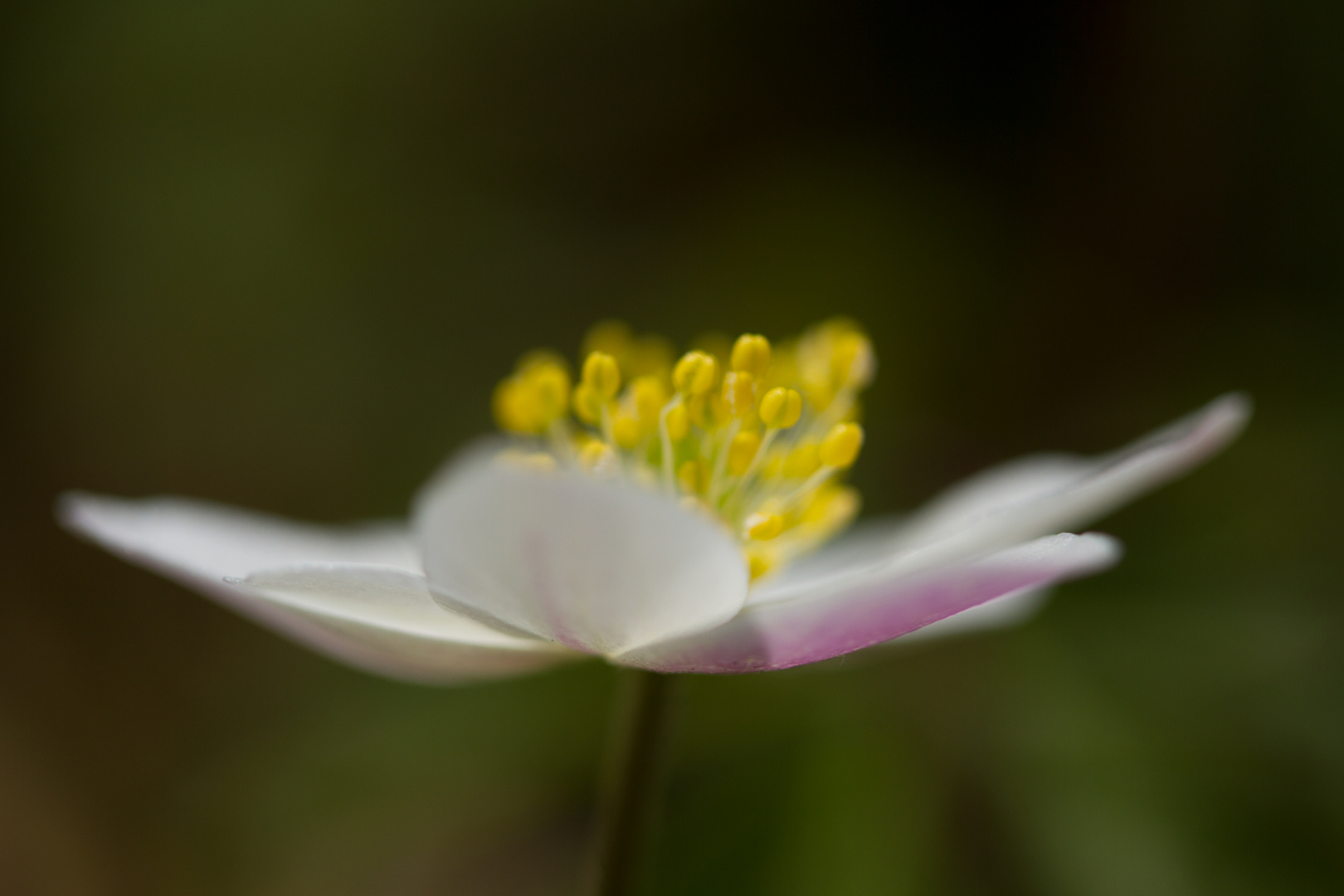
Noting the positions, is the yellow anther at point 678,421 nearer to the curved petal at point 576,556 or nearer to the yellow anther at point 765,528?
the yellow anther at point 765,528

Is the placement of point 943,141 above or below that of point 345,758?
above

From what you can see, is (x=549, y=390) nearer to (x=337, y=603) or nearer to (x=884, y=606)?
(x=337, y=603)

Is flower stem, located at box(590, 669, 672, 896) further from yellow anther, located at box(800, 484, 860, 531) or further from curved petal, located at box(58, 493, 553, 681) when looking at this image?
yellow anther, located at box(800, 484, 860, 531)

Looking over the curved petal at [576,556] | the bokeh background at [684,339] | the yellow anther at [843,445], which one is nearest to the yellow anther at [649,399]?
the yellow anther at [843,445]

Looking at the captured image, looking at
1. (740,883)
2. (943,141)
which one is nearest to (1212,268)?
(943,141)

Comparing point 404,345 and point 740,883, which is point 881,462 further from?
point 404,345

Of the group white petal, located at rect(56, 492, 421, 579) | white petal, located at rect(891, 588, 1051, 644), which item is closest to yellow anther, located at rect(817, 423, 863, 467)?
white petal, located at rect(891, 588, 1051, 644)

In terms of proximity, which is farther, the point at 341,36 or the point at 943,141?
the point at 341,36

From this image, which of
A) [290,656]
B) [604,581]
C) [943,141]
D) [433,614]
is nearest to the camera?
[604,581]
